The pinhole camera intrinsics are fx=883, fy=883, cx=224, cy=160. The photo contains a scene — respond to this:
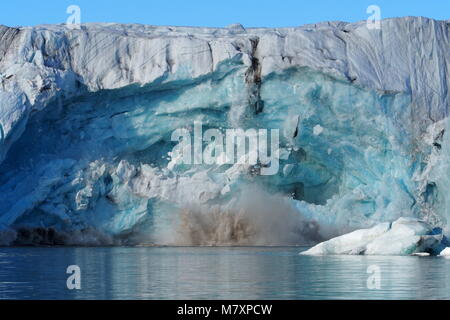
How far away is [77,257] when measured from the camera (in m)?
17.7

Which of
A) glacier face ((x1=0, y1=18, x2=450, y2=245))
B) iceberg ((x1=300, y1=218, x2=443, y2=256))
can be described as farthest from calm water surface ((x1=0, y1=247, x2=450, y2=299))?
glacier face ((x1=0, y1=18, x2=450, y2=245))

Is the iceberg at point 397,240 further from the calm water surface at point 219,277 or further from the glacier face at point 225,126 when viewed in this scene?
the glacier face at point 225,126

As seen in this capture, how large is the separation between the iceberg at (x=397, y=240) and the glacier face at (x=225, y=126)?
415 centimetres

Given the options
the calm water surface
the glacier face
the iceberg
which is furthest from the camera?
the glacier face

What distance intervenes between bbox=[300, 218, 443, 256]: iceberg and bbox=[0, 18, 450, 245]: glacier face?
415 centimetres

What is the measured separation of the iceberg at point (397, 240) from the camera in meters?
19.0

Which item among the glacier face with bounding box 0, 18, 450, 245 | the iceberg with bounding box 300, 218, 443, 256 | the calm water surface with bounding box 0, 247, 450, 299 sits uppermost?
the glacier face with bounding box 0, 18, 450, 245

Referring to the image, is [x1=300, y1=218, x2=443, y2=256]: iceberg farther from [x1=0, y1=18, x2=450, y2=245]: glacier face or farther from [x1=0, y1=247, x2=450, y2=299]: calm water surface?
[x1=0, y1=18, x2=450, y2=245]: glacier face

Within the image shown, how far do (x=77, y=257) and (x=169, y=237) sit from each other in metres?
6.79

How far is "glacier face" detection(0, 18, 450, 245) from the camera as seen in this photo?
77.7ft

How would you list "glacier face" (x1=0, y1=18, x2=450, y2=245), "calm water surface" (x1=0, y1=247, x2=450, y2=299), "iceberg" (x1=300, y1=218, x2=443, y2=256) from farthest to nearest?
"glacier face" (x1=0, y1=18, x2=450, y2=245)
"iceberg" (x1=300, y1=218, x2=443, y2=256)
"calm water surface" (x1=0, y1=247, x2=450, y2=299)

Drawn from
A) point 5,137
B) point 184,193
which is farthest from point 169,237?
point 5,137

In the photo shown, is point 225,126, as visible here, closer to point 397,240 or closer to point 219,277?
point 397,240
